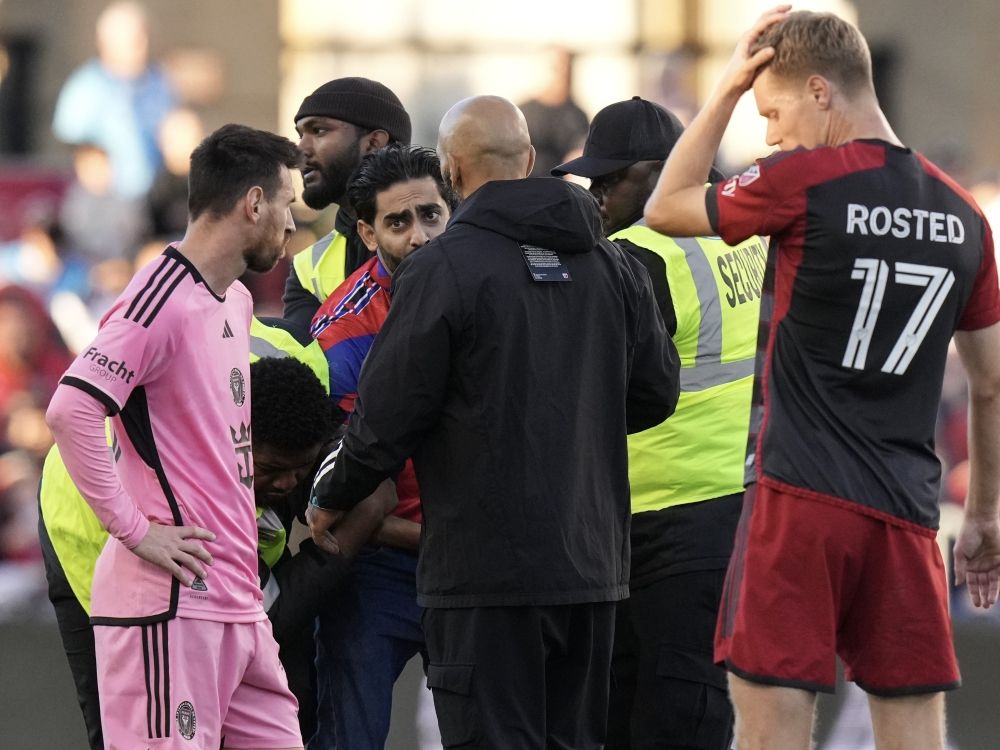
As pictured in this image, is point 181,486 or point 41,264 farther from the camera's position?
point 41,264

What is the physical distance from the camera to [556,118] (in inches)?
442

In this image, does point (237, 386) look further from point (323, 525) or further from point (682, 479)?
point (682, 479)

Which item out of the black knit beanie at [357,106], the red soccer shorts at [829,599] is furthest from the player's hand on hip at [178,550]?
the black knit beanie at [357,106]

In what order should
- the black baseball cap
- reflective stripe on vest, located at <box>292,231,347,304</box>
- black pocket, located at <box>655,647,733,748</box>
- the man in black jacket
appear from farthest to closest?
1. reflective stripe on vest, located at <box>292,231,347,304</box>
2. the black baseball cap
3. black pocket, located at <box>655,647,733,748</box>
4. the man in black jacket

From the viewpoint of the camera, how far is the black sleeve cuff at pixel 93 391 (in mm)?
4145

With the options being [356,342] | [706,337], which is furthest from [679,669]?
[356,342]

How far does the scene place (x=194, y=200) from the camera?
4520 millimetres

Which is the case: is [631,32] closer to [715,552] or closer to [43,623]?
[43,623]

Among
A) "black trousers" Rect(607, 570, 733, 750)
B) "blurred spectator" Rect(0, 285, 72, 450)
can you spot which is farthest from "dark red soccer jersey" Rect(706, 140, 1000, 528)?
"blurred spectator" Rect(0, 285, 72, 450)

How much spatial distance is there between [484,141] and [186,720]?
1.58 m

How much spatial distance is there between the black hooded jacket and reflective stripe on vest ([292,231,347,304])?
62.4 inches

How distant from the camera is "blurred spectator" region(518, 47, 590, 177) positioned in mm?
10977

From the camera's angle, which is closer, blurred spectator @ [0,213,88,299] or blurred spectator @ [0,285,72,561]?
blurred spectator @ [0,285,72,561]

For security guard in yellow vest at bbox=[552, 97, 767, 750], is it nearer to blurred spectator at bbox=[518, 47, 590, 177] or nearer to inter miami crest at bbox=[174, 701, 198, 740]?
inter miami crest at bbox=[174, 701, 198, 740]
